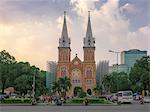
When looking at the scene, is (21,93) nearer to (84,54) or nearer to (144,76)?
(144,76)

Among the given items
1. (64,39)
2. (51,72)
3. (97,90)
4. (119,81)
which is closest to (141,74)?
(119,81)

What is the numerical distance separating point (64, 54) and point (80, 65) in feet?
22.1

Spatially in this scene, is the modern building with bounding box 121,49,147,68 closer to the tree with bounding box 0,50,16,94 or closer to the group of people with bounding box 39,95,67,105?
the tree with bounding box 0,50,16,94

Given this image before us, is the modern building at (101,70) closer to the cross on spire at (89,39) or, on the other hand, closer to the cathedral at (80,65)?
the cathedral at (80,65)

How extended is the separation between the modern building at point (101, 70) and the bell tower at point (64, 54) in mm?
10923

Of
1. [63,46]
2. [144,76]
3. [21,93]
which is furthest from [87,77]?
[144,76]

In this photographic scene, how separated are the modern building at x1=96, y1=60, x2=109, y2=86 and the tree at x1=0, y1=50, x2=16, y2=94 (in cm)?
4294

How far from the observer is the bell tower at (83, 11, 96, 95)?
111000 millimetres

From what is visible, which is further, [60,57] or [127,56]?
[127,56]

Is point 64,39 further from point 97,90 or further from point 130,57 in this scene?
point 130,57

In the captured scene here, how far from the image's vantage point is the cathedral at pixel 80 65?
111188 mm

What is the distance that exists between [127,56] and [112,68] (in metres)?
10.8

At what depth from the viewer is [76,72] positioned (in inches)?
4528

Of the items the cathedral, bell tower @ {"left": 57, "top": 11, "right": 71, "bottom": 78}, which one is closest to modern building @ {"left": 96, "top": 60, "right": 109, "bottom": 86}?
the cathedral
